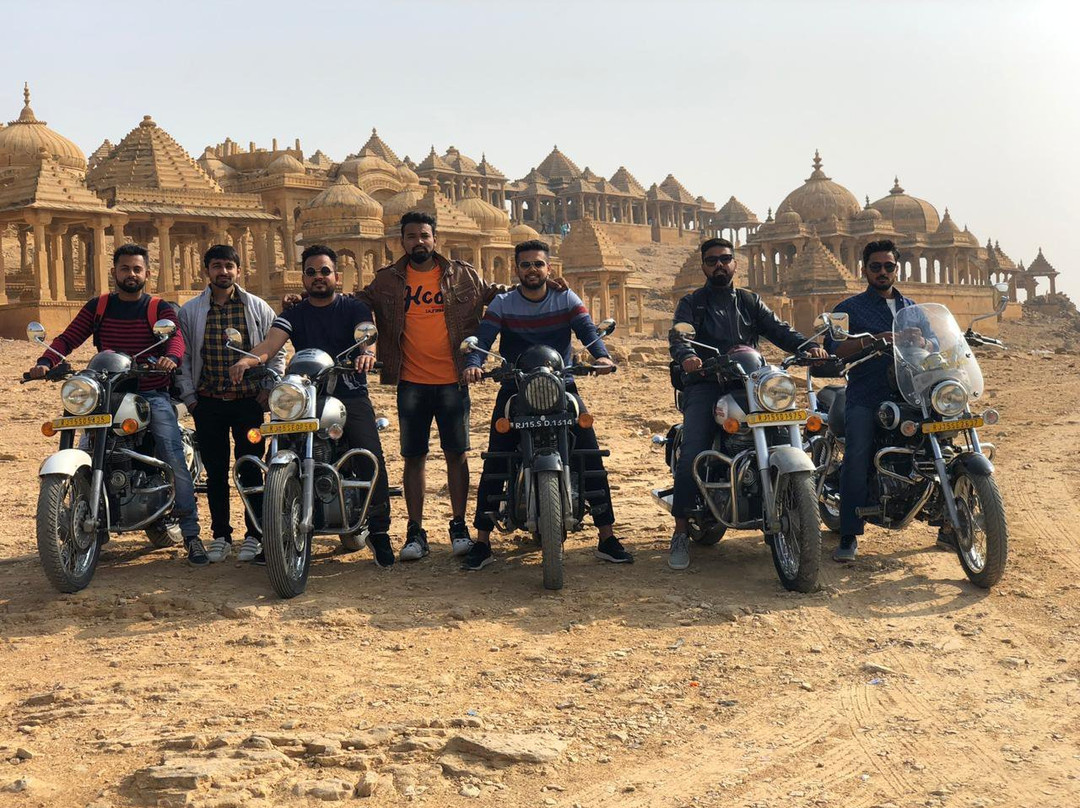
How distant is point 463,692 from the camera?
4336mm

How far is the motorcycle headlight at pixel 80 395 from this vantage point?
5.85 metres

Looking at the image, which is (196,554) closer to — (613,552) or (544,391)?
(544,391)

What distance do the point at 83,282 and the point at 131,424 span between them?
33.4 m

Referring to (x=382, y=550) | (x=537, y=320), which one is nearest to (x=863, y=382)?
(x=537, y=320)

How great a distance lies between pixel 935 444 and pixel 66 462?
14.2 ft

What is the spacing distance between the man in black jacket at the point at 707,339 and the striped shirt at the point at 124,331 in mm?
2745

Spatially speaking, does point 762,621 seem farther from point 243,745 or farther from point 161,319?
point 161,319

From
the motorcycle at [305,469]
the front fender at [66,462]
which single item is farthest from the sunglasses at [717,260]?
the front fender at [66,462]

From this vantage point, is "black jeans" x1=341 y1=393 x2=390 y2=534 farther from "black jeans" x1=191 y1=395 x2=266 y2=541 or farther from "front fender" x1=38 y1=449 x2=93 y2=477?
"front fender" x1=38 y1=449 x2=93 y2=477

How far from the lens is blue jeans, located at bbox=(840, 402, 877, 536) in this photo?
6.37 m

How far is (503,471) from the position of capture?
629 cm

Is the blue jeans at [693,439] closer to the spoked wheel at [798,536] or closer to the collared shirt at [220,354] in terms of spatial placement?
the spoked wheel at [798,536]

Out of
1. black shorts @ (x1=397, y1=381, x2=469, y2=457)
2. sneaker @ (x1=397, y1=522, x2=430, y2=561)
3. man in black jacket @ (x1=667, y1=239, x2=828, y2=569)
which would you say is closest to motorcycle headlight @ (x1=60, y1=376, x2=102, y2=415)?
black shorts @ (x1=397, y1=381, x2=469, y2=457)

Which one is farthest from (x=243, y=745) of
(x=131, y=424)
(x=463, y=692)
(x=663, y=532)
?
(x=663, y=532)
